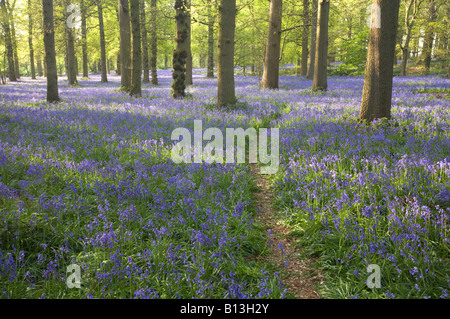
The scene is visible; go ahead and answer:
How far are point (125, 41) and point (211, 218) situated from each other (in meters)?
17.4

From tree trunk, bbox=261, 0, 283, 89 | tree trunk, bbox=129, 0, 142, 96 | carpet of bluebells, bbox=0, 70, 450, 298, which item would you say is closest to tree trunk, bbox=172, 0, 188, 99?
tree trunk, bbox=129, 0, 142, 96

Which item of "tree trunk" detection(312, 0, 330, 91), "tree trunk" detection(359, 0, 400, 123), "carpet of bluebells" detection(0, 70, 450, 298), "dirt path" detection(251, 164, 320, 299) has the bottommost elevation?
"dirt path" detection(251, 164, 320, 299)

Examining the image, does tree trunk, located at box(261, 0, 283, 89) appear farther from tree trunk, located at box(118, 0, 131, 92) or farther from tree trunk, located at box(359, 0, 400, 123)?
tree trunk, located at box(359, 0, 400, 123)

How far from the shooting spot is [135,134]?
7570 mm

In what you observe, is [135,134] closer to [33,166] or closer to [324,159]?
[33,166]

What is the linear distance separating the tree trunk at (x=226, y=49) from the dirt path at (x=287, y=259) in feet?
24.4

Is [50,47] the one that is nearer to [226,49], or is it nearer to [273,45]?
[226,49]

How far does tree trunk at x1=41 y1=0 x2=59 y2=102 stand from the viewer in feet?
38.7

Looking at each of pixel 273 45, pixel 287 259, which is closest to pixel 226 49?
pixel 273 45

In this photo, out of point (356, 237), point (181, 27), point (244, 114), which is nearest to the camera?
point (356, 237)

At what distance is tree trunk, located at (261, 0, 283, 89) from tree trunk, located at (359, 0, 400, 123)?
36.0ft

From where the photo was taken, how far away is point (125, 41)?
17.8m
